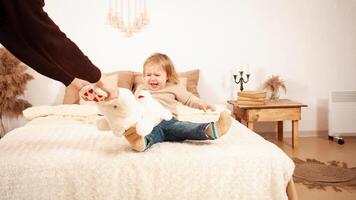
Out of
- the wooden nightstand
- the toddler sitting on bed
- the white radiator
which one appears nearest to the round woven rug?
the wooden nightstand

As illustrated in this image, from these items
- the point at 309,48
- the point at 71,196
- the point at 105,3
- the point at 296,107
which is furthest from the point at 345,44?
the point at 71,196

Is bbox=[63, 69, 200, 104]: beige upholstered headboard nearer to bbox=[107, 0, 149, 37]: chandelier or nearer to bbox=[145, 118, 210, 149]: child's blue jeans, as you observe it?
bbox=[107, 0, 149, 37]: chandelier

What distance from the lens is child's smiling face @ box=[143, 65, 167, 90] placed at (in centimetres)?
232

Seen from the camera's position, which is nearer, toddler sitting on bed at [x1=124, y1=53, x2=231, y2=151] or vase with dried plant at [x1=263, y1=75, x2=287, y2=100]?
toddler sitting on bed at [x1=124, y1=53, x2=231, y2=151]

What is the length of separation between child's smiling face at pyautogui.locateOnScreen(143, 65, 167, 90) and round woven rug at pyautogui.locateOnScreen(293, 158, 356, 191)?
1.16m

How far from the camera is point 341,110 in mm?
3719

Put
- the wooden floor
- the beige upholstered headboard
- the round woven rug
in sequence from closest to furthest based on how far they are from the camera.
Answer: the wooden floor
the round woven rug
the beige upholstered headboard

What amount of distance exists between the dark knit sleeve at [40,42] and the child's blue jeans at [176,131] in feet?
2.37

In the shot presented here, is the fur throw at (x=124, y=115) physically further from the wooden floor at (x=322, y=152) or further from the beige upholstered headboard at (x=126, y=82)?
the beige upholstered headboard at (x=126, y=82)

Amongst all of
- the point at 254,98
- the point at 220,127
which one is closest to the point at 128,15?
the point at 254,98

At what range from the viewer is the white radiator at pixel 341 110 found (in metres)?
3.71

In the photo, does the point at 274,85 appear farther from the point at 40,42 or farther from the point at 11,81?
the point at 40,42

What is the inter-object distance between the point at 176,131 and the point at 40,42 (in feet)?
3.25

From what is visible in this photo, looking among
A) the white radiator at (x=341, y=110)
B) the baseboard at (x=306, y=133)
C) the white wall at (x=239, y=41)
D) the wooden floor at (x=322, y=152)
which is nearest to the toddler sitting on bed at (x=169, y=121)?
the wooden floor at (x=322, y=152)
